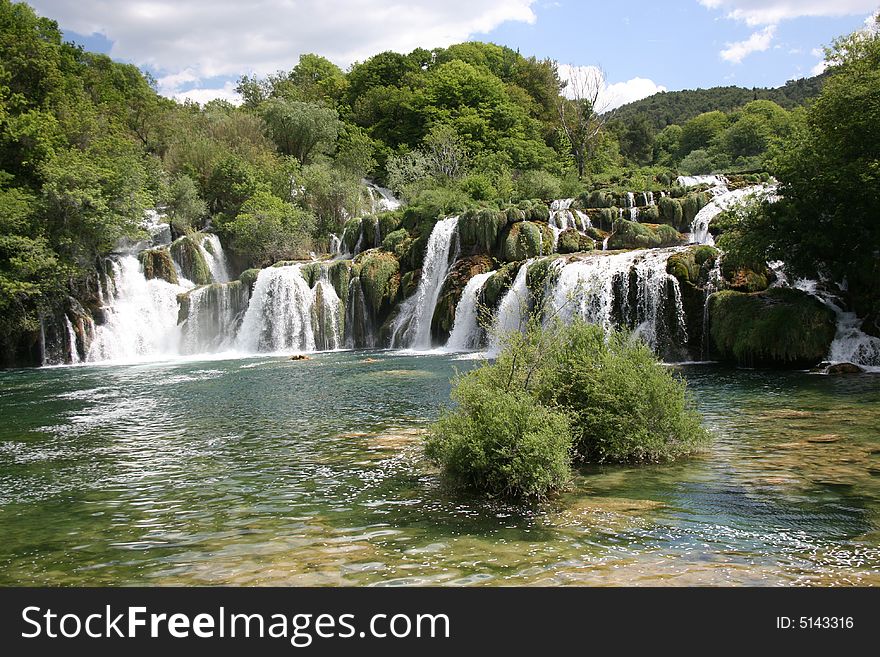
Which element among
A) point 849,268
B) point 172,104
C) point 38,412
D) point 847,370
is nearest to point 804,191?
point 849,268

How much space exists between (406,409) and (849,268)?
1408cm

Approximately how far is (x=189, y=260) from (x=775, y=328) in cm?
3261

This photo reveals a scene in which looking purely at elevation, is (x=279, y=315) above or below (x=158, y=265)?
below

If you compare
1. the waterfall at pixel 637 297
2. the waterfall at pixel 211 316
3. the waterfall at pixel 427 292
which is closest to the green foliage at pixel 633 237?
the waterfall at pixel 637 297

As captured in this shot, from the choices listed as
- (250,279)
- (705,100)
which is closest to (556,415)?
(250,279)

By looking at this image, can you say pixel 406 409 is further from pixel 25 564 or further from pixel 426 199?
pixel 426 199

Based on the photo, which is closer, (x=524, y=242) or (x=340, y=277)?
(x=524, y=242)

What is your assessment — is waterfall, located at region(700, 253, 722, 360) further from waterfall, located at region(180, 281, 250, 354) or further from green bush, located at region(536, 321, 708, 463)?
waterfall, located at region(180, 281, 250, 354)

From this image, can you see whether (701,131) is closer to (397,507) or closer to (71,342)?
(71,342)

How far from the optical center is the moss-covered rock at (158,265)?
38.5 meters

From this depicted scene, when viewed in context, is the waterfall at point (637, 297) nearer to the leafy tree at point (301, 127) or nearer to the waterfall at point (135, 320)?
the waterfall at point (135, 320)

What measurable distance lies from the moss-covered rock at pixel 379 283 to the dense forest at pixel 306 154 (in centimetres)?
150

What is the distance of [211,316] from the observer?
3662 centimetres

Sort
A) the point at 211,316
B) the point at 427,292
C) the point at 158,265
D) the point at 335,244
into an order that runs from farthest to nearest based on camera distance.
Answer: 1. the point at 335,244
2. the point at 158,265
3. the point at 211,316
4. the point at 427,292
